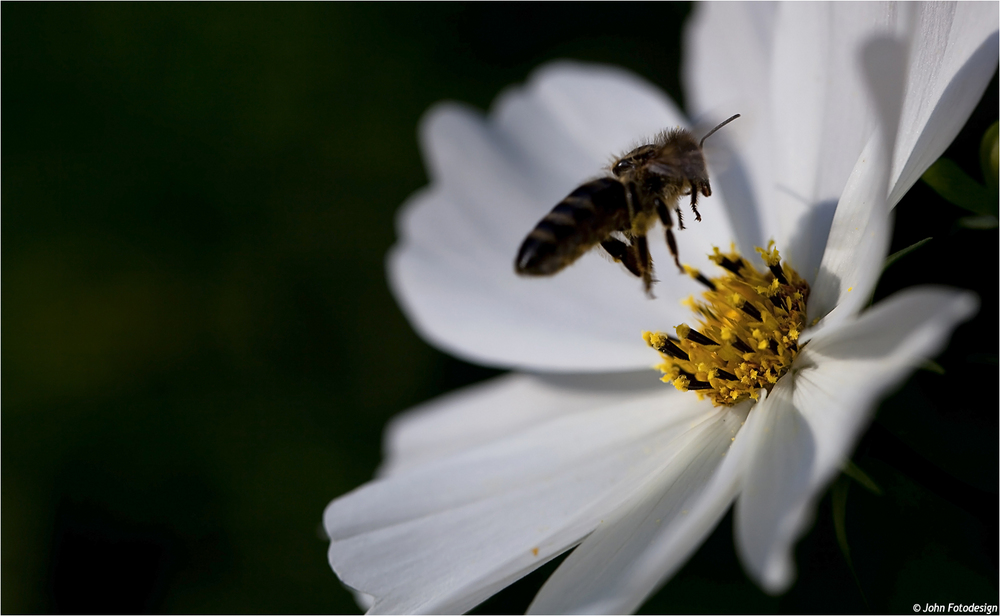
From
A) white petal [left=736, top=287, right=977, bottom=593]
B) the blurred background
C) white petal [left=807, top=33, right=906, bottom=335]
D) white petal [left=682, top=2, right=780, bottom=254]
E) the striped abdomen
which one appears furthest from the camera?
the blurred background

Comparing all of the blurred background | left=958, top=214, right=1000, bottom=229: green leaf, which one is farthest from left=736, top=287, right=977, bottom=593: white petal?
the blurred background

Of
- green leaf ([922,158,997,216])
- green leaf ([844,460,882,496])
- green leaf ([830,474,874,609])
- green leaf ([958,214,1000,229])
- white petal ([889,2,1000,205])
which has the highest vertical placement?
white petal ([889,2,1000,205])

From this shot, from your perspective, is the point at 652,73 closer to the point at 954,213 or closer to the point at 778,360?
the point at 954,213

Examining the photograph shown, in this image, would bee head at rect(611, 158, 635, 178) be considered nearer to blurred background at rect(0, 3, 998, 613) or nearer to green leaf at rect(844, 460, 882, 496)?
green leaf at rect(844, 460, 882, 496)

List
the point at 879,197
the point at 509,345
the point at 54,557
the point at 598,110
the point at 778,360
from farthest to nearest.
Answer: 1. the point at 54,557
2. the point at 598,110
3. the point at 509,345
4. the point at 778,360
5. the point at 879,197

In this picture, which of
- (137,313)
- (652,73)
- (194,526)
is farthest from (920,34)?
(137,313)

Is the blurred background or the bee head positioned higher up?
the blurred background

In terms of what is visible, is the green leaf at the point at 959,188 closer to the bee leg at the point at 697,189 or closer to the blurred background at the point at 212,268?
the bee leg at the point at 697,189
